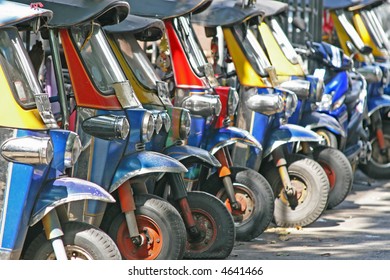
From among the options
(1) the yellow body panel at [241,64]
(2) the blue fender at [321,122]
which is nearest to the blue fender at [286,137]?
(1) the yellow body panel at [241,64]

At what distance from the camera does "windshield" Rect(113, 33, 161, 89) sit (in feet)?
29.5

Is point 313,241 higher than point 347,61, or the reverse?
point 347,61

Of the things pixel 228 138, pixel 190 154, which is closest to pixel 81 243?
pixel 190 154

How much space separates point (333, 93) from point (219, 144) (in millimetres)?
3689

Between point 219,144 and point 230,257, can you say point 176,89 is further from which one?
point 230,257

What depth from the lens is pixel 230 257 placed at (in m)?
9.38

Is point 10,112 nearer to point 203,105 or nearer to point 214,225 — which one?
point 214,225

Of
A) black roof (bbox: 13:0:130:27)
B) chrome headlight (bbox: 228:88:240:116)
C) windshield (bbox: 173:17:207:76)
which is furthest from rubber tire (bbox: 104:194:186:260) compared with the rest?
chrome headlight (bbox: 228:88:240:116)

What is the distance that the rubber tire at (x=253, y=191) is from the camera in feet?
32.9

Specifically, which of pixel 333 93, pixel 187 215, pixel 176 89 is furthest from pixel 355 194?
pixel 187 215

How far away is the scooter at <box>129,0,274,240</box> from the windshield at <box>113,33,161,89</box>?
0.67 metres

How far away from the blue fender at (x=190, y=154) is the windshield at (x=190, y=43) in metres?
1.00

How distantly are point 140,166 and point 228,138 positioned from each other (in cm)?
204

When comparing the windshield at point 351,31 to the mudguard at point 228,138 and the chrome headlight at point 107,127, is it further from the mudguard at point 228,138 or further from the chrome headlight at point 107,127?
the chrome headlight at point 107,127
